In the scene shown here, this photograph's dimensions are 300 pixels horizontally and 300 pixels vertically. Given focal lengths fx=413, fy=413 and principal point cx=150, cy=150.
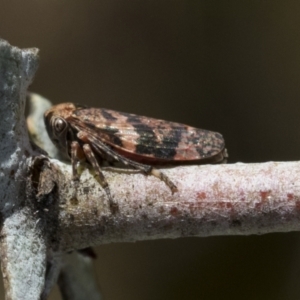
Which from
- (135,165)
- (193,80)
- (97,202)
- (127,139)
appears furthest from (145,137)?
(193,80)

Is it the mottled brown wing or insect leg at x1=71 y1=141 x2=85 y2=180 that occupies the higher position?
the mottled brown wing

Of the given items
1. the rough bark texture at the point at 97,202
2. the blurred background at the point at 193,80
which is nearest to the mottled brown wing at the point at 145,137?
the rough bark texture at the point at 97,202

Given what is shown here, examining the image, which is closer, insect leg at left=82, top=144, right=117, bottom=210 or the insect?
insect leg at left=82, top=144, right=117, bottom=210

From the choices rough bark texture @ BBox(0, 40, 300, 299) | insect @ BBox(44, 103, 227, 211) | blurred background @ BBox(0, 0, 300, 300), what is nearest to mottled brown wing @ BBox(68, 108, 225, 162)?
insect @ BBox(44, 103, 227, 211)

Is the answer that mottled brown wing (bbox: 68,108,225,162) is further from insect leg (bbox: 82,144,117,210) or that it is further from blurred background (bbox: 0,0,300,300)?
blurred background (bbox: 0,0,300,300)

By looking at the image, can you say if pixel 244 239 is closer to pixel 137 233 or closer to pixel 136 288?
pixel 136 288

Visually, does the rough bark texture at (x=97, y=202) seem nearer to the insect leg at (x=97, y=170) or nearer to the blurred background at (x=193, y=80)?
the insect leg at (x=97, y=170)

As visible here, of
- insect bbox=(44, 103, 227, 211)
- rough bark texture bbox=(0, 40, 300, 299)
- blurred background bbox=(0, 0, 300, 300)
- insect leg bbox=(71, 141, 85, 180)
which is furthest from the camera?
blurred background bbox=(0, 0, 300, 300)

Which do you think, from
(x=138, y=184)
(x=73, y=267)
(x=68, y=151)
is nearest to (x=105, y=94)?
(x=68, y=151)

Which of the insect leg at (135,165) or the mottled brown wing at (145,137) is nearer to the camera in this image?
the insect leg at (135,165)
